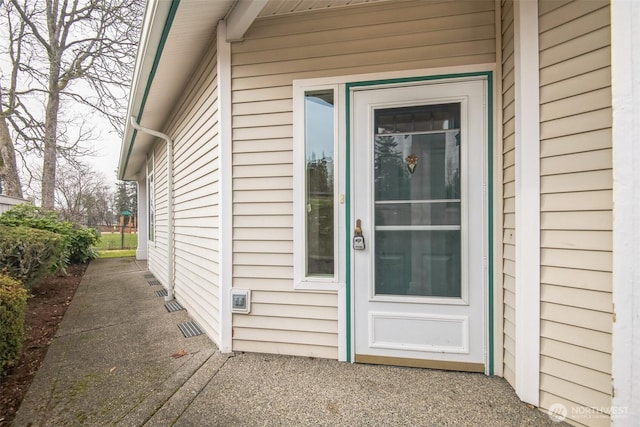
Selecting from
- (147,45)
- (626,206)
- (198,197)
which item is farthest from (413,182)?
(147,45)

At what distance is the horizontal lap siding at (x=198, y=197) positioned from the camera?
2758mm

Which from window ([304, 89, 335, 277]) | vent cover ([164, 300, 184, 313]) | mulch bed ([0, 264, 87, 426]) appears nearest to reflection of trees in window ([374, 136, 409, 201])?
window ([304, 89, 335, 277])

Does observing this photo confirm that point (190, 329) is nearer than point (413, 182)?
No

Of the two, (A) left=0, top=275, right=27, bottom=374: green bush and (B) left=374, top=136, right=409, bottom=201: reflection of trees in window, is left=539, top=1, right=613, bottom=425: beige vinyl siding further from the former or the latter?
(A) left=0, top=275, right=27, bottom=374: green bush

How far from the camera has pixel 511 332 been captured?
197 centimetres

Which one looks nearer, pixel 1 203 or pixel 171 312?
pixel 171 312

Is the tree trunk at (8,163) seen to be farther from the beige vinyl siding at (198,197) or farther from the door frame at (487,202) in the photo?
the door frame at (487,202)

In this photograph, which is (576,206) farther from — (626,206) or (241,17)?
(241,17)

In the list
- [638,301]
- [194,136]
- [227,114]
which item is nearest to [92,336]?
[194,136]

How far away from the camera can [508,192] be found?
2012 millimetres

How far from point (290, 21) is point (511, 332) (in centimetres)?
277

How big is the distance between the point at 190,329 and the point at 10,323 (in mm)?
1336

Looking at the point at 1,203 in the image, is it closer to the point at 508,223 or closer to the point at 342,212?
the point at 342,212

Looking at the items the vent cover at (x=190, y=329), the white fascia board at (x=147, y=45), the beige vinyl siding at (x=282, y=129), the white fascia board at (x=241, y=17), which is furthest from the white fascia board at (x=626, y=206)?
the vent cover at (x=190, y=329)
